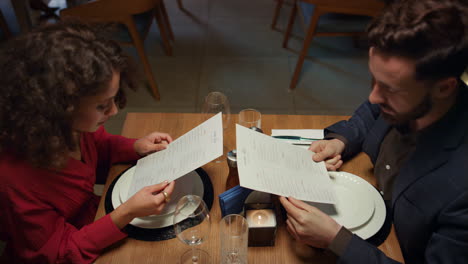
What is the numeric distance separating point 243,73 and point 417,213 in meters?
2.26

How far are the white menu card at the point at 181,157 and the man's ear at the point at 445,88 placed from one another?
0.62 metres

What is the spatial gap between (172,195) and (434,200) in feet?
2.49

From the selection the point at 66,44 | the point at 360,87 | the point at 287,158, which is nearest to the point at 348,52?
the point at 360,87

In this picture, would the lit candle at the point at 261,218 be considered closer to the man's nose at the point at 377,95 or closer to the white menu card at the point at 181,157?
the white menu card at the point at 181,157

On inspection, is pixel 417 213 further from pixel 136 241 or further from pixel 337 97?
pixel 337 97

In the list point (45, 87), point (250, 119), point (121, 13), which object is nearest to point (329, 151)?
point (250, 119)

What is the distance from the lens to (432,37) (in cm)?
96

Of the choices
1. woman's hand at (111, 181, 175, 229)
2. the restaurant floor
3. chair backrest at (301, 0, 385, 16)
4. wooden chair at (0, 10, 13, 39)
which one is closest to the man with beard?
woman's hand at (111, 181, 175, 229)

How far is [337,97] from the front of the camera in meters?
2.92

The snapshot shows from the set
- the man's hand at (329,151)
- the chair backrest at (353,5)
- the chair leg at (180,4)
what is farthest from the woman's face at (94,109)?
the chair leg at (180,4)

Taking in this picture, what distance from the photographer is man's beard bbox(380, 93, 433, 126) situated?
1047mm

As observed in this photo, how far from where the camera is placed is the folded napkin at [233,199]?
1004mm

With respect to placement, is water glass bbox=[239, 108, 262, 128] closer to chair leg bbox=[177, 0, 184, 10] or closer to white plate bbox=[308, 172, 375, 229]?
white plate bbox=[308, 172, 375, 229]

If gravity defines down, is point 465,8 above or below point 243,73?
above
